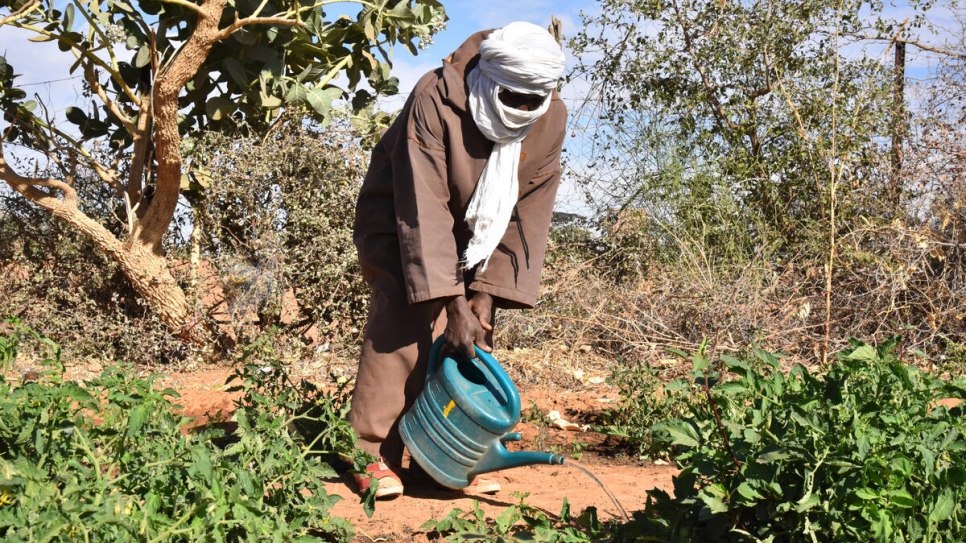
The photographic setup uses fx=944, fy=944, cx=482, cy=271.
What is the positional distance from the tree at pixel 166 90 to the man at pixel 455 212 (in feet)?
8.37

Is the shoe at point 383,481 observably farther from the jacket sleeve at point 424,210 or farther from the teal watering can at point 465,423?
the jacket sleeve at point 424,210

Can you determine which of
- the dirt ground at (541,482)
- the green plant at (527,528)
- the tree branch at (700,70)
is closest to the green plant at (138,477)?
the green plant at (527,528)

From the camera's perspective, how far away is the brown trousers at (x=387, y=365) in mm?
3635

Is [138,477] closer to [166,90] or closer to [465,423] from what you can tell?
[465,423]

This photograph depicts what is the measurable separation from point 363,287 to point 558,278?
60.6 inches

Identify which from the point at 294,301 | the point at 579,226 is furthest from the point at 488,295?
the point at 579,226

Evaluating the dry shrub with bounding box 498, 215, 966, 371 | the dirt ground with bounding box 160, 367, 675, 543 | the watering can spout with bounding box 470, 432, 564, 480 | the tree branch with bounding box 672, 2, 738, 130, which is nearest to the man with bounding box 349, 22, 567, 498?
the dirt ground with bounding box 160, 367, 675, 543

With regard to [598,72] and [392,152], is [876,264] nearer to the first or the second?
[598,72]

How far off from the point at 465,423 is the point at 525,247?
2.67 feet

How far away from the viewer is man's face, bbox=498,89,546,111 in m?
3.38

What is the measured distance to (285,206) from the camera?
658 centimetres

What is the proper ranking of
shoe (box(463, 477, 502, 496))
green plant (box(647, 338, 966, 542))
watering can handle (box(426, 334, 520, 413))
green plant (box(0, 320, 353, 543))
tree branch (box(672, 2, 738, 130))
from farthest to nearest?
tree branch (box(672, 2, 738, 130)) < shoe (box(463, 477, 502, 496)) < watering can handle (box(426, 334, 520, 413)) < green plant (box(647, 338, 966, 542)) < green plant (box(0, 320, 353, 543))

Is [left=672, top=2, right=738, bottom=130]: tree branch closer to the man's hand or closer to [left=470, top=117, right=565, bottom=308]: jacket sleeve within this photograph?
[left=470, top=117, right=565, bottom=308]: jacket sleeve

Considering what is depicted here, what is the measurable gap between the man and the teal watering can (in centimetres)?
12
